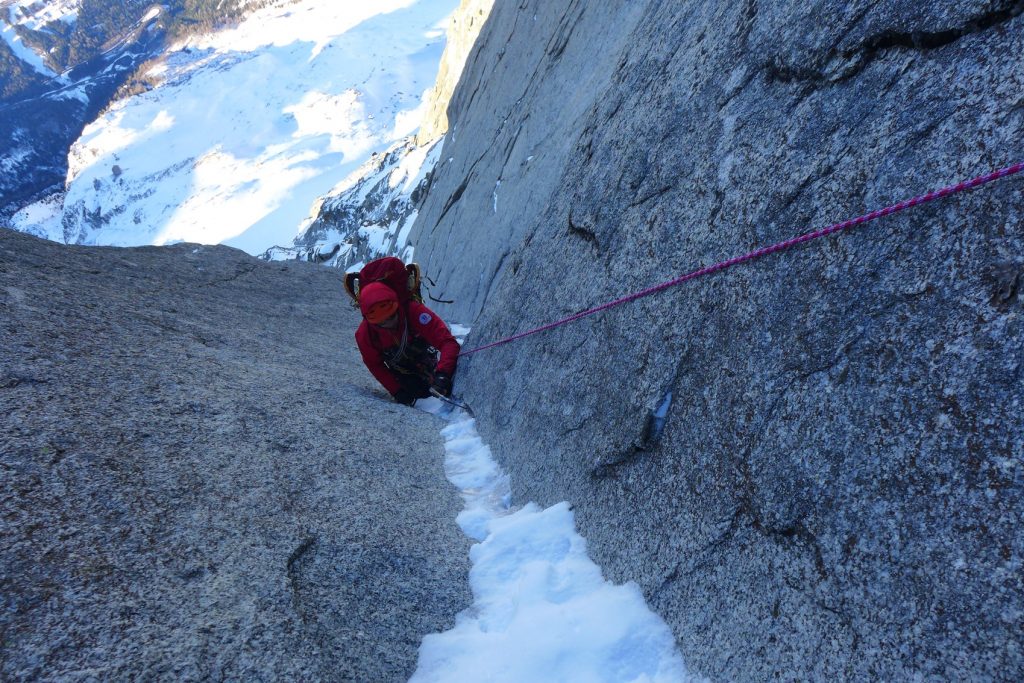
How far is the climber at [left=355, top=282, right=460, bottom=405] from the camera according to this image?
6.75m

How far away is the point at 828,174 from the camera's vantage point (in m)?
2.58

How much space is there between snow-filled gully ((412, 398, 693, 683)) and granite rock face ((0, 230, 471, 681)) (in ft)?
0.48

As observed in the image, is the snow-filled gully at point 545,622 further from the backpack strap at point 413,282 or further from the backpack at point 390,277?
the backpack strap at point 413,282

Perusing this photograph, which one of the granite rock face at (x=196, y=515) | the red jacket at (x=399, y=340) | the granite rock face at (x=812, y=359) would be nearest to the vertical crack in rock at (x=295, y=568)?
the granite rock face at (x=196, y=515)

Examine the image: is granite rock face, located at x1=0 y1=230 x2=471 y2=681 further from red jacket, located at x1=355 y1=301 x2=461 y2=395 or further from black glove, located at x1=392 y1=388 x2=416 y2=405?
red jacket, located at x1=355 y1=301 x2=461 y2=395

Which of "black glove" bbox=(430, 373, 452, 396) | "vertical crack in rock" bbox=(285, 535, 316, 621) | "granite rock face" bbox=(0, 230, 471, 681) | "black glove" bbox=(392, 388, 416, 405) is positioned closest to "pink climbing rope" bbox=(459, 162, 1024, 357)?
"granite rock face" bbox=(0, 230, 471, 681)

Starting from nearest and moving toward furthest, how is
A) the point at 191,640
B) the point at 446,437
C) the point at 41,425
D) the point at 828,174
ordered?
the point at 191,640 < the point at 828,174 < the point at 41,425 < the point at 446,437

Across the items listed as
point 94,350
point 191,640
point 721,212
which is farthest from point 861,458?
point 94,350

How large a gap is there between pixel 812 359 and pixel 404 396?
16.8 ft

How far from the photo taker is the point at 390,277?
6559 mm

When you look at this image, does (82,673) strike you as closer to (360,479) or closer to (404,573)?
(404,573)

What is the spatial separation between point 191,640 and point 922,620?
2.74 meters

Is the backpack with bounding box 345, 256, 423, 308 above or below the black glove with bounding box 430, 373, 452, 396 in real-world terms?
above

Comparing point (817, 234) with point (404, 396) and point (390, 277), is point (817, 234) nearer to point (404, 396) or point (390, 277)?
point (390, 277)
